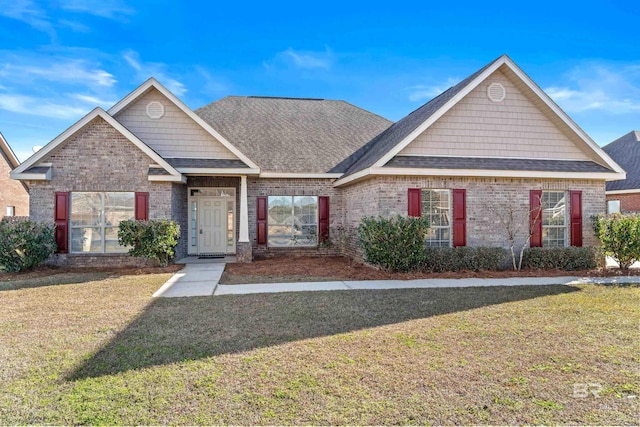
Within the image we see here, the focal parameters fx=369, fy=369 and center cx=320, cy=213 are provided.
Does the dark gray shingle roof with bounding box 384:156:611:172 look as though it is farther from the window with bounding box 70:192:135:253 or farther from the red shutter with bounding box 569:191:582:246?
the window with bounding box 70:192:135:253

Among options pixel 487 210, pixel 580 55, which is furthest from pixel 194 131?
pixel 580 55

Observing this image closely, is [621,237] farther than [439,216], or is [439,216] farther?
[439,216]

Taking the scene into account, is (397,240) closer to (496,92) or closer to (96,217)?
(496,92)

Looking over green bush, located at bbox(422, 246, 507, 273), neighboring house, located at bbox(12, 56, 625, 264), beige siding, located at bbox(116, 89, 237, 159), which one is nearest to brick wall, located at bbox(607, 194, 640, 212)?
neighboring house, located at bbox(12, 56, 625, 264)

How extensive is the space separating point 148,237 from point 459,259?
9255mm

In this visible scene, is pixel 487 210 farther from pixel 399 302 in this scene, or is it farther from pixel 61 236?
pixel 61 236

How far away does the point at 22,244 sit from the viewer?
1049cm

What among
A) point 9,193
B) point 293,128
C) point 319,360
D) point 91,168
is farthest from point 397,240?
point 9,193

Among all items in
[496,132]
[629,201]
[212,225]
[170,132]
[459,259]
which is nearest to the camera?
[459,259]

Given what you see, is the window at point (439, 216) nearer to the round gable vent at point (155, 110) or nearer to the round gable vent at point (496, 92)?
the round gable vent at point (496, 92)

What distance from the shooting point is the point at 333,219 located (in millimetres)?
14703

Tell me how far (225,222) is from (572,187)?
485 inches

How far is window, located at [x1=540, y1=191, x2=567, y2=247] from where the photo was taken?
39.3 feet

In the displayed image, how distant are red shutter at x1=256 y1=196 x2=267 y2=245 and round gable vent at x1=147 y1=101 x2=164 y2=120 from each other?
178 inches
